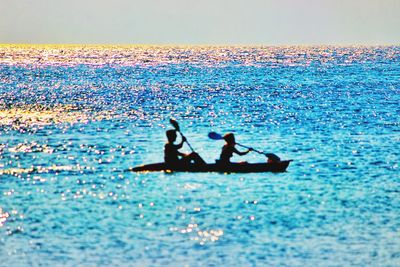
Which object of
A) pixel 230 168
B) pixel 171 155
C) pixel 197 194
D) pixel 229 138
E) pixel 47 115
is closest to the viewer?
pixel 197 194

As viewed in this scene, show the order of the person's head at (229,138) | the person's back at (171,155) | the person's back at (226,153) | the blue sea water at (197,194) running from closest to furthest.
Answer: the blue sea water at (197,194), the person's head at (229,138), the person's back at (226,153), the person's back at (171,155)

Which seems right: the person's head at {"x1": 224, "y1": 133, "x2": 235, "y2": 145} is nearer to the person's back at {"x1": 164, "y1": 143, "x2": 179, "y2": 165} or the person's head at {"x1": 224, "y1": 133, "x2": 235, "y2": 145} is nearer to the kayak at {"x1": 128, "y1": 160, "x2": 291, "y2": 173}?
the kayak at {"x1": 128, "y1": 160, "x2": 291, "y2": 173}

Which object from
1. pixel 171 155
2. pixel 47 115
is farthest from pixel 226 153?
pixel 47 115

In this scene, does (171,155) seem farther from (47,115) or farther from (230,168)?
(47,115)

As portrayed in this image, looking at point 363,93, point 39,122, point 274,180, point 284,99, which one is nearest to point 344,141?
point 274,180

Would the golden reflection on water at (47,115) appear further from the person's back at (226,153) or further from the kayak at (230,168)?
the person's back at (226,153)

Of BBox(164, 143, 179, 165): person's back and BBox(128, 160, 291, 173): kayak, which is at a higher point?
BBox(164, 143, 179, 165): person's back

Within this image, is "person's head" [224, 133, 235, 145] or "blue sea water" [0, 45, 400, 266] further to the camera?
"person's head" [224, 133, 235, 145]

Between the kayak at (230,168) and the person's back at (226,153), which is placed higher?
the person's back at (226,153)

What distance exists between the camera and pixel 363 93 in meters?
98.0

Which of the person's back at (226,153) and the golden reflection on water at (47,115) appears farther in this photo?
the golden reflection on water at (47,115)

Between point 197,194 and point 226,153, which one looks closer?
point 197,194

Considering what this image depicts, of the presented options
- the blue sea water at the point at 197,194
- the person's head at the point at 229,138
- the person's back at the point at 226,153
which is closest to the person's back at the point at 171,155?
the blue sea water at the point at 197,194

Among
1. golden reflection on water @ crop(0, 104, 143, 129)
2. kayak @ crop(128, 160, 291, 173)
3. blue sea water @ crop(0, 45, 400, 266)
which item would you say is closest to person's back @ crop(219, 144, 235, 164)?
kayak @ crop(128, 160, 291, 173)
